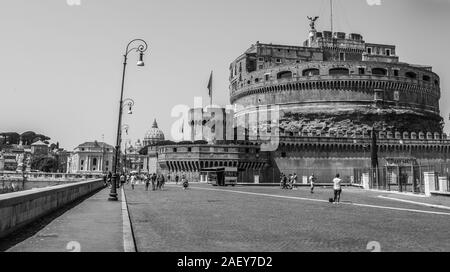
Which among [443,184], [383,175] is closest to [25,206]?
[443,184]

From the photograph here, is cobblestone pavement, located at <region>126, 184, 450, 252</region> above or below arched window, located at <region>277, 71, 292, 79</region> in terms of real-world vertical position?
below

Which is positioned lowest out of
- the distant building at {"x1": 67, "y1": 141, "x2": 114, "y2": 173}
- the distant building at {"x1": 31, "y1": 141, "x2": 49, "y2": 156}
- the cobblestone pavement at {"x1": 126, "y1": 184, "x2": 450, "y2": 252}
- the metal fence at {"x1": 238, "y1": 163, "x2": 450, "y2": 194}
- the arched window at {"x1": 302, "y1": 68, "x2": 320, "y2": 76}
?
the cobblestone pavement at {"x1": 126, "y1": 184, "x2": 450, "y2": 252}

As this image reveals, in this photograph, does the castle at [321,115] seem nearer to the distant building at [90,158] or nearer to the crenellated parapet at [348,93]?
the crenellated parapet at [348,93]

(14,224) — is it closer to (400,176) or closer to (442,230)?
(442,230)

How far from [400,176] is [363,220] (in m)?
18.2

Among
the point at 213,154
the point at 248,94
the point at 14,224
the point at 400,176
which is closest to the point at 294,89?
the point at 248,94

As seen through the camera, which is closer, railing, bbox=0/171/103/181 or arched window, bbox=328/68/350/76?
railing, bbox=0/171/103/181

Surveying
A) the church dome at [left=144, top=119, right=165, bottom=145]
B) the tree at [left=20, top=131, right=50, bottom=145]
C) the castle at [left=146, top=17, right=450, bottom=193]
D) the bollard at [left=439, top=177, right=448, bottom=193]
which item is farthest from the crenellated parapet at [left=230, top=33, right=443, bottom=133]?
the tree at [left=20, top=131, right=50, bottom=145]

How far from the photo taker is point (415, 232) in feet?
28.2

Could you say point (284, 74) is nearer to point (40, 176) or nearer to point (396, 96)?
point (396, 96)

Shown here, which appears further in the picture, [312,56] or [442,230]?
[312,56]

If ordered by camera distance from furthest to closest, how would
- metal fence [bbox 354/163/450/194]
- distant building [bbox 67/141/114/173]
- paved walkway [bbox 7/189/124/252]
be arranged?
distant building [bbox 67/141/114/173] < metal fence [bbox 354/163/450/194] < paved walkway [bbox 7/189/124/252]

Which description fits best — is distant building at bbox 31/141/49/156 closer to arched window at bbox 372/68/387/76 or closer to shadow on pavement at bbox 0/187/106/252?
arched window at bbox 372/68/387/76
